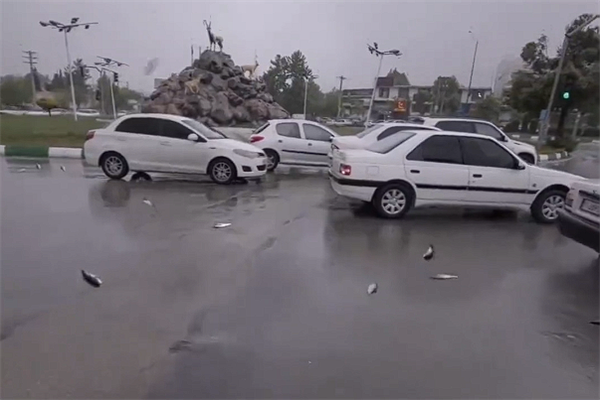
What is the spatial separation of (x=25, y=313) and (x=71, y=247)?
1.95 m

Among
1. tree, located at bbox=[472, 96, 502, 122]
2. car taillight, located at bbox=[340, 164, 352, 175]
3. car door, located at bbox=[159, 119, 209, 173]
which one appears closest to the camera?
car taillight, located at bbox=[340, 164, 352, 175]

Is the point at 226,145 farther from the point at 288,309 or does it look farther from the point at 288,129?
the point at 288,309

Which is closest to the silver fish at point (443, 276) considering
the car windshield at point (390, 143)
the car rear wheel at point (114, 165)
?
the car windshield at point (390, 143)

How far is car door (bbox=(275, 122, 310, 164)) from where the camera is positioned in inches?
537

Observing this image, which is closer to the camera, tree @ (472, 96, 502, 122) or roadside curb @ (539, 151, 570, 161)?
roadside curb @ (539, 151, 570, 161)

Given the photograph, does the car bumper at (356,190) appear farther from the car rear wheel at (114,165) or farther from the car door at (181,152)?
the car rear wheel at (114,165)

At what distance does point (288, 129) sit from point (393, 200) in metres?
6.46

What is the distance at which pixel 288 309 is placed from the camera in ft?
14.2

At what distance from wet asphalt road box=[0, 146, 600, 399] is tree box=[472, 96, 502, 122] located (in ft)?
121

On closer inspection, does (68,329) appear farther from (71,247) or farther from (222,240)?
(222,240)

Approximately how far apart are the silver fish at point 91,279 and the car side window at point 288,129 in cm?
926


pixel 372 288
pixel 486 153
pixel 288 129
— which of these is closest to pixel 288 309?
pixel 372 288

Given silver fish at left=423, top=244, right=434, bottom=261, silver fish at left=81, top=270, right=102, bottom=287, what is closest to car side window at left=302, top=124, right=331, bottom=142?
silver fish at left=423, top=244, right=434, bottom=261

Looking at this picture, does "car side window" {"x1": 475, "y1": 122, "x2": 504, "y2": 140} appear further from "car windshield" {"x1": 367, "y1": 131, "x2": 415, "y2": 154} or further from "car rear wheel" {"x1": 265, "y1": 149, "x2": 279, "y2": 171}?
"car windshield" {"x1": 367, "y1": 131, "x2": 415, "y2": 154}
